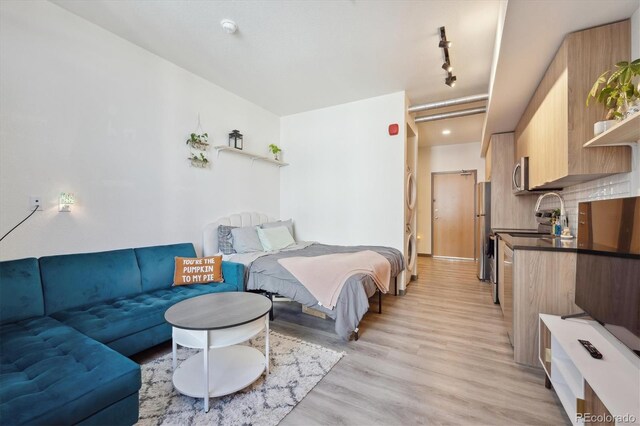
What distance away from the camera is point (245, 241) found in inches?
137

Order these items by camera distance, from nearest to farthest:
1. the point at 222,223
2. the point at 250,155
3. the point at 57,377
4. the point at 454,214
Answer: the point at 57,377 < the point at 222,223 < the point at 250,155 < the point at 454,214

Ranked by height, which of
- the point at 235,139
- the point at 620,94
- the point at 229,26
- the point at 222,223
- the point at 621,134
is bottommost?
the point at 222,223

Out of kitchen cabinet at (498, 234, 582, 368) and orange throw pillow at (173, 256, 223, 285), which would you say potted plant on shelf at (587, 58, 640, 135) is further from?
orange throw pillow at (173, 256, 223, 285)

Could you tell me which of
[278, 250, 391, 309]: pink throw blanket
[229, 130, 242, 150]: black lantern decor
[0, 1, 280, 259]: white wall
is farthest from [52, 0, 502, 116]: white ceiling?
[278, 250, 391, 309]: pink throw blanket

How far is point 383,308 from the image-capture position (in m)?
3.34

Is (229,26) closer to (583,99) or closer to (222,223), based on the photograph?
(222,223)

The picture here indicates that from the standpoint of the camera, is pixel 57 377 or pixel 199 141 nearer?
pixel 57 377

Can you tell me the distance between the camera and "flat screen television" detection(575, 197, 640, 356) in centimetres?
121

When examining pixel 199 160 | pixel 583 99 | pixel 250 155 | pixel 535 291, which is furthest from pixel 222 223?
pixel 583 99

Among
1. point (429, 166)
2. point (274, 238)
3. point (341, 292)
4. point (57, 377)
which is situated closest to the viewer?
Answer: point (57, 377)

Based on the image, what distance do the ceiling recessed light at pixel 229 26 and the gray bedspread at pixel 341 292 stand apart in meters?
2.33

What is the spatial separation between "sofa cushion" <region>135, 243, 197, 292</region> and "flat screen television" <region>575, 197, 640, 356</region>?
3.33 meters

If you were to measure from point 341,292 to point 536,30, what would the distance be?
7.92 feet

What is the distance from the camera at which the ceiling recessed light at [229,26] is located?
7.85ft
